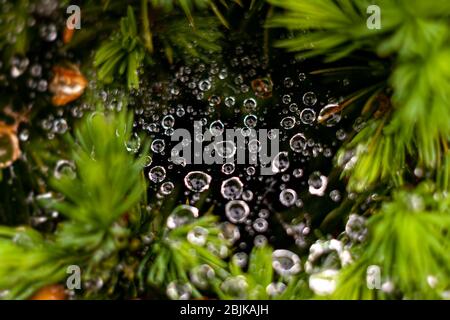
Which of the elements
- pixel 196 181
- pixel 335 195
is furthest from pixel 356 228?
pixel 196 181

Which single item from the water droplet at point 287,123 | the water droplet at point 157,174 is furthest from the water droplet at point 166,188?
the water droplet at point 287,123

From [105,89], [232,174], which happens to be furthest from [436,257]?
[105,89]

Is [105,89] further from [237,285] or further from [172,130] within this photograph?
[237,285]

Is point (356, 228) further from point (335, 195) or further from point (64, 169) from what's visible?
point (64, 169)

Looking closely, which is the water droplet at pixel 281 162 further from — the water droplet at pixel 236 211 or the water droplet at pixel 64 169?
the water droplet at pixel 64 169

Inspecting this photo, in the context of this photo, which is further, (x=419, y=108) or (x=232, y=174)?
(x=232, y=174)

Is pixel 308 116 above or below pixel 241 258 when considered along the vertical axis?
above

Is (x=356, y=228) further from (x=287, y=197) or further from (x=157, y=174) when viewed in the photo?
(x=157, y=174)

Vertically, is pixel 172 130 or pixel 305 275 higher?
pixel 172 130

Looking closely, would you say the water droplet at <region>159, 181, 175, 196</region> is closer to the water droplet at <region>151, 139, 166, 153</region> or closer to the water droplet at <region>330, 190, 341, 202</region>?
the water droplet at <region>151, 139, 166, 153</region>

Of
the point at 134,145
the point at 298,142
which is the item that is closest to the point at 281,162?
the point at 298,142
